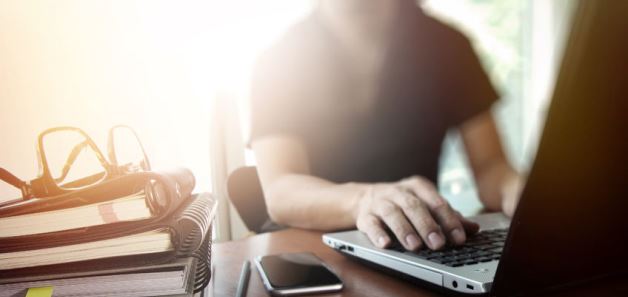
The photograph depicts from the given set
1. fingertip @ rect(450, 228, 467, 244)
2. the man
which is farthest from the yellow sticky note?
the man

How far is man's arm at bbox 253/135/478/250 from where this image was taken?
19.4 inches

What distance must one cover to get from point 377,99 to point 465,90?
0.78ft

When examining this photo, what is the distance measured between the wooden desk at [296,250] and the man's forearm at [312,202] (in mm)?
32

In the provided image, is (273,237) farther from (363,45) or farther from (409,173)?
(363,45)

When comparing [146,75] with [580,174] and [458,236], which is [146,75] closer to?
[458,236]

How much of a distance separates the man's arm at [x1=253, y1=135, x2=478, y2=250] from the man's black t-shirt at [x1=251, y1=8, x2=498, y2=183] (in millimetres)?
77

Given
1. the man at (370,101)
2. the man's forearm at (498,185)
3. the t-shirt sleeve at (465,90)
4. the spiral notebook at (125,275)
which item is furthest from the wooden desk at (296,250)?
the t-shirt sleeve at (465,90)

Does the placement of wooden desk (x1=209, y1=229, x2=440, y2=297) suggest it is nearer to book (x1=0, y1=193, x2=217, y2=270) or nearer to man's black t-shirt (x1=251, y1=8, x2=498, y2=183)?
book (x1=0, y1=193, x2=217, y2=270)

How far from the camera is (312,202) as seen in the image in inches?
31.3

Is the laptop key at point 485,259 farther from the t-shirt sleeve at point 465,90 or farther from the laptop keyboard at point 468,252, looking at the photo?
the t-shirt sleeve at point 465,90

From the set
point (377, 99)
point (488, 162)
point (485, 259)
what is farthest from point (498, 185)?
point (485, 259)

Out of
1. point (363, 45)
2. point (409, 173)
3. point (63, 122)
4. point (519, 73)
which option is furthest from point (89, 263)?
point (519, 73)

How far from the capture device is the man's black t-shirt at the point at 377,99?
3.76 ft

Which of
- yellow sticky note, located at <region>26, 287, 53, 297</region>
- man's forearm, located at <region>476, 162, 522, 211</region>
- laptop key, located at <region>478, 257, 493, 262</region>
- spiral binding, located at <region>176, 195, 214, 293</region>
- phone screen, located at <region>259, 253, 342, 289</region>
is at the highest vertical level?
spiral binding, located at <region>176, 195, 214, 293</region>
